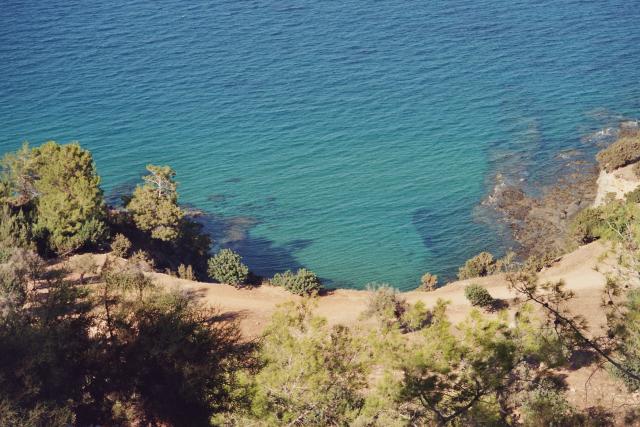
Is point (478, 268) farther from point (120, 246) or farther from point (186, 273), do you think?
point (120, 246)

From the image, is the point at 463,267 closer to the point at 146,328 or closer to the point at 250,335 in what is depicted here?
the point at 250,335

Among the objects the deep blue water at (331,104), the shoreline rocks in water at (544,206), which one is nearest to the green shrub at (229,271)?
the deep blue water at (331,104)

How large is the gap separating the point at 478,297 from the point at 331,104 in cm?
4338

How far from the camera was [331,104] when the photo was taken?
71438 mm

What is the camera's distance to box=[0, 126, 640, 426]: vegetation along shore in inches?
662

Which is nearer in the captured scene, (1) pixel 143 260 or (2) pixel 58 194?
(1) pixel 143 260

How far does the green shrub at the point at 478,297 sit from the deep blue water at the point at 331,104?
12063 millimetres

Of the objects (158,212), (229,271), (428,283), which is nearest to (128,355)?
(229,271)

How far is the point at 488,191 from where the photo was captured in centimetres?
5469

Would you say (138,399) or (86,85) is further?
(86,85)

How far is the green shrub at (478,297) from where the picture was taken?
1256 inches

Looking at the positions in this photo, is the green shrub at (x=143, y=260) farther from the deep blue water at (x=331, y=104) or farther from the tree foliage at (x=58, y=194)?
the deep blue water at (x=331, y=104)

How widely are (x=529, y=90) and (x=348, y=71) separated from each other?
21.5 meters

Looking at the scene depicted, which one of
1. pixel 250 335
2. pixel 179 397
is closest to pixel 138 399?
pixel 179 397
